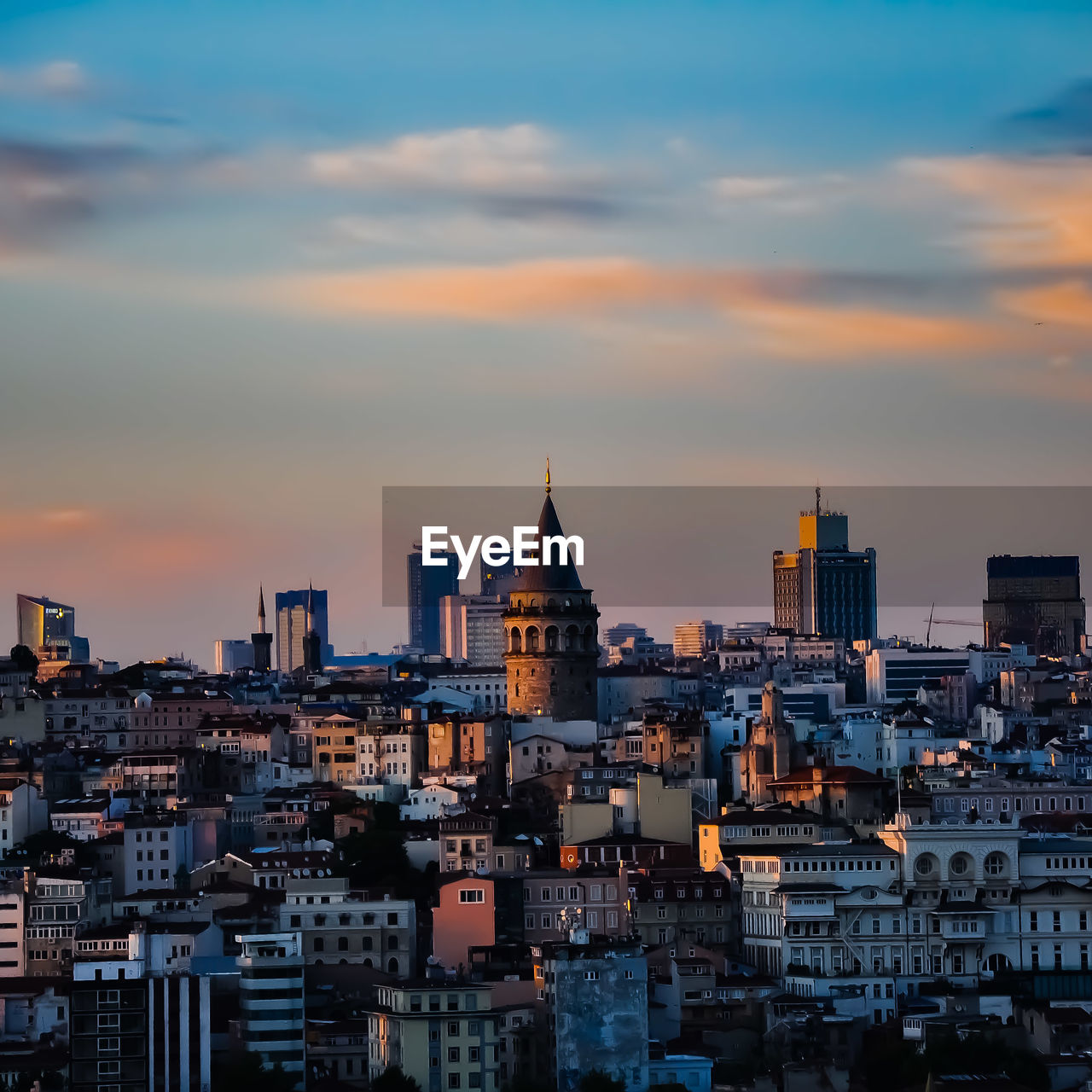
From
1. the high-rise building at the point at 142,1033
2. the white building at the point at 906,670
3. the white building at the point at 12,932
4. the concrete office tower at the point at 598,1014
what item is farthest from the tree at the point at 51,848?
the white building at the point at 906,670

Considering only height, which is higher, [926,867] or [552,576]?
[552,576]

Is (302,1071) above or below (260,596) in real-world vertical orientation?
below

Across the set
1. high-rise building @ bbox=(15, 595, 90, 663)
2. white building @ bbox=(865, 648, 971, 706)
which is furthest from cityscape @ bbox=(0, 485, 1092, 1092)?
high-rise building @ bbox=(15, 595, 90, 663)

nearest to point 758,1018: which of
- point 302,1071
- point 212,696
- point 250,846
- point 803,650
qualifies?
point 302,1071

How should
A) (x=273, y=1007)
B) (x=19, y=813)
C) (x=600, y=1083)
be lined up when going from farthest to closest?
(x=19, y=813), (x=273, y=1007), (x=600, y=1083)

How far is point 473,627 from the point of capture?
184 metres

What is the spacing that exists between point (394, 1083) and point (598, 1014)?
4922 mm

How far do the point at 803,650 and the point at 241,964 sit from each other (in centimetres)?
8065

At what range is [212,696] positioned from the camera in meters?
112

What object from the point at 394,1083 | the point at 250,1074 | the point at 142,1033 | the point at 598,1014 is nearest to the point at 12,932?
the point at 142,1033

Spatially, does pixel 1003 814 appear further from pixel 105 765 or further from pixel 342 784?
pixel 105 765

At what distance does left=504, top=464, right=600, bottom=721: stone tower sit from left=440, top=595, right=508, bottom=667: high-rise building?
68.5 metres

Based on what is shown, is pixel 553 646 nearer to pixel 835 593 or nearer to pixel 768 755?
pixel 768 755

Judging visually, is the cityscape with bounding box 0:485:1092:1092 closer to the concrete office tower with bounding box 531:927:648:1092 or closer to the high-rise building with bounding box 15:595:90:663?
the concrete office tower with bounding box 531:927:648:1092
